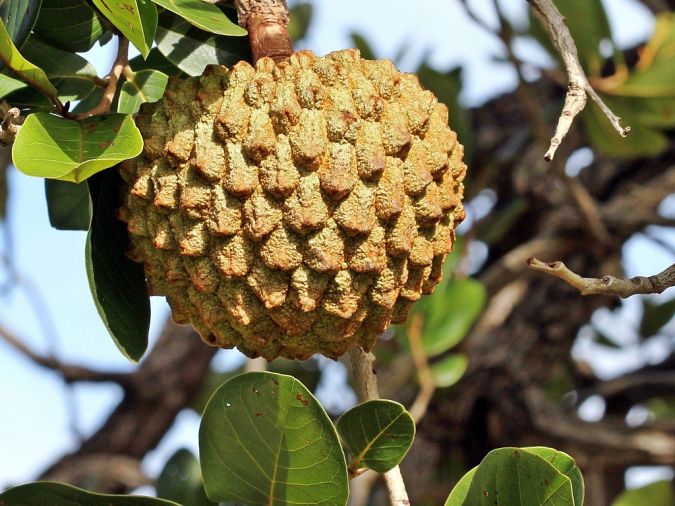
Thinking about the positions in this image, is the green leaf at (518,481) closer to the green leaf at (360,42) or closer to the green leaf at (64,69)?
the green leaf at (64,69)

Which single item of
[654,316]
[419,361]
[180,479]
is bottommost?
[654,316]

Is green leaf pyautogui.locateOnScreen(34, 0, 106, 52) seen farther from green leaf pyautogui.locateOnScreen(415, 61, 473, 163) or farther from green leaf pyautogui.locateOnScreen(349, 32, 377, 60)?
green leaf pyautogui.locateOnScreen(349, 32, 377, 60)

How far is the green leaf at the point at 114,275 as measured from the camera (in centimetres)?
122

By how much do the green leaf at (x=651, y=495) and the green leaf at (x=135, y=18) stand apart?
1367 mm

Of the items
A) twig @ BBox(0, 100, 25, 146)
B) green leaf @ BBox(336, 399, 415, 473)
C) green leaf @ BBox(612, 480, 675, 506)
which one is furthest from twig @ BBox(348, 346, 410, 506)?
green leaf @ BBox(612, 480, 675, 506)

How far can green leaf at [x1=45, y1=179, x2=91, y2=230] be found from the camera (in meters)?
1.46

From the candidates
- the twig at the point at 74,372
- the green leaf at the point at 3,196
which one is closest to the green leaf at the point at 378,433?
the twig at the point at 74,372

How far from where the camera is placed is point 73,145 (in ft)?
3.76

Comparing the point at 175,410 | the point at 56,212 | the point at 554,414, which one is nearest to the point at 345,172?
the point at 56,212

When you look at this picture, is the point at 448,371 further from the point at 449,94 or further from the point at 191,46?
the point at 191,46

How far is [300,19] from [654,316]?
1.64 m

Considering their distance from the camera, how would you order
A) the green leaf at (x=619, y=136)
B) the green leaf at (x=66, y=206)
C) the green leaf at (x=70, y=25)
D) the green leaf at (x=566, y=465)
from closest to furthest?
the green leaf at (x=566, y=465) → the green leaf at (x=70, y=25) → the green leaf at (x=66, y=206) → the green leaf at (x=619, y=136)

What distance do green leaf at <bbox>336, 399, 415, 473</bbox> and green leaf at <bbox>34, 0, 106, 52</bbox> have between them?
62 cm

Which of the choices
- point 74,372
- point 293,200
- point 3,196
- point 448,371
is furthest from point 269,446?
point 3,196
